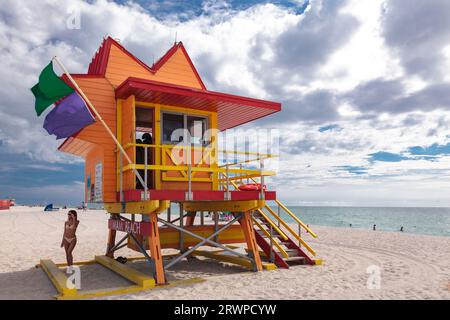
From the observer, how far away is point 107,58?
41.6ft

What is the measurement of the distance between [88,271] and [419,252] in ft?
48.0

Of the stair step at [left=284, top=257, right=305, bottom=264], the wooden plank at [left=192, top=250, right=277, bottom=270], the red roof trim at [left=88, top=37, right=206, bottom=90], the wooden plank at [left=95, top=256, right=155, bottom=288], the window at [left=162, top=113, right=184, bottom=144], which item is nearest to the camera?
the wooden plank at [left=95, top=256, right=155, bottom=288]

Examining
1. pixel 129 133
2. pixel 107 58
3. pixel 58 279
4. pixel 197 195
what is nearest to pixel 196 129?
pixel 129 133

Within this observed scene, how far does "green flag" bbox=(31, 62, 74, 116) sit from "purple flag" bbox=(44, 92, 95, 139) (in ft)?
0.70

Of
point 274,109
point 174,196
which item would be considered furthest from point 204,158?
point 274,109

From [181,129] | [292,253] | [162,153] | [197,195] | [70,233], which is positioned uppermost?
[181,129]

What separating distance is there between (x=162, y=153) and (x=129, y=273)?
3.76 metres

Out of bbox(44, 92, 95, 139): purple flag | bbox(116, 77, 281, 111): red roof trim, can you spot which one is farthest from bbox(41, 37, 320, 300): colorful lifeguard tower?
bbox(44, 92, 95, 139): purple flag

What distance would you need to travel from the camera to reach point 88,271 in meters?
13.1

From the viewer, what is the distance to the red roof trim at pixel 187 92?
35.6ft

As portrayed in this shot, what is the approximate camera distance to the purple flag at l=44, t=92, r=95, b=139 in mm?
10541

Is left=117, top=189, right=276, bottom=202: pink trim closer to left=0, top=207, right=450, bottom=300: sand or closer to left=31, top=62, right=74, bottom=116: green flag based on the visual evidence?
left=0, top=207, right=450, bottom=300: sand

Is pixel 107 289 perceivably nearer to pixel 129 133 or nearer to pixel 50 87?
pixel 129 133
